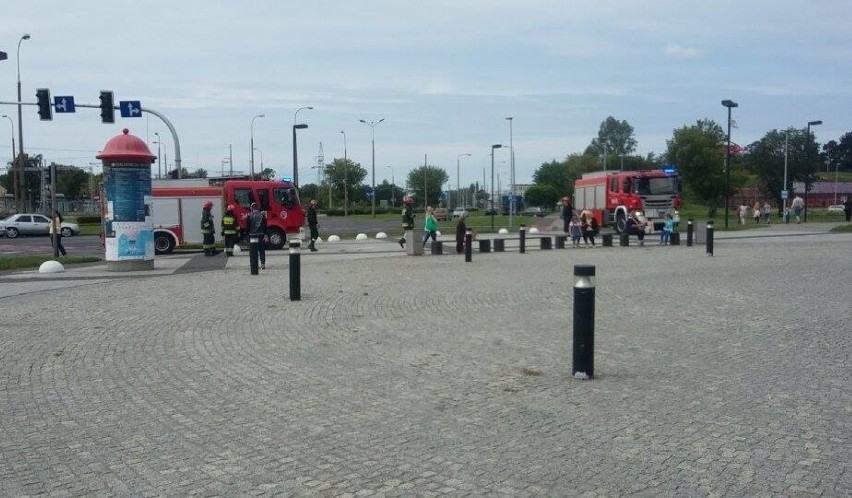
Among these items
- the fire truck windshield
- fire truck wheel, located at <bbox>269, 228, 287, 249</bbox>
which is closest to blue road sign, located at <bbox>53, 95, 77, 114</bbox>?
fire truck wheel, located at <bbox>269, 228, 287, 249</bbox>

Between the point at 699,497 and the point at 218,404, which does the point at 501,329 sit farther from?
the point at 699,497

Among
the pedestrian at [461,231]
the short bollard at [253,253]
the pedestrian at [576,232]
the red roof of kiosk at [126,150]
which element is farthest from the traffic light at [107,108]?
the pedestrian at [576,232]

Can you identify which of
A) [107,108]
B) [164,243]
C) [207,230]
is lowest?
[164,243]

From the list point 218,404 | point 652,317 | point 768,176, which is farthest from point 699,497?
point 768,176

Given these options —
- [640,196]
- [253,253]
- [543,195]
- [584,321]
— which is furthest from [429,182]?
[584,321]

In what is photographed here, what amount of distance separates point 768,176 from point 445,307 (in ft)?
236

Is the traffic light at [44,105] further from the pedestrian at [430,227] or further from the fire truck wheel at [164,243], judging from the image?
the pedestrian at [430,227]

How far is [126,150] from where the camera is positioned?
20.1 meters

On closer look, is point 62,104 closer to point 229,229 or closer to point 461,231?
point 229,229

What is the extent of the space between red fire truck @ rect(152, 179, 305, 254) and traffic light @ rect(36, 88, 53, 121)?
533 cm

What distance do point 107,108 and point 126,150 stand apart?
12882 mm

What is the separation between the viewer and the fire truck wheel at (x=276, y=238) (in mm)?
30453

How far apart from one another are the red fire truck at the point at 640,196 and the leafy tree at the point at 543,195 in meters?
75.4

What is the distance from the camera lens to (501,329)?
33.8ft
